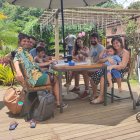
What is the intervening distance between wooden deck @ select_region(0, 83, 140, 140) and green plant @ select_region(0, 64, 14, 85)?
2.50 m

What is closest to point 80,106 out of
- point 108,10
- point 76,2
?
point 76,2

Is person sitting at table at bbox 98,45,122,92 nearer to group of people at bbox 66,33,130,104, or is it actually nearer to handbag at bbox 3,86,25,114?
group of people at bbox 66,33,130,104

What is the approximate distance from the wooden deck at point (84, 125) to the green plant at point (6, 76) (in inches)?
98.4

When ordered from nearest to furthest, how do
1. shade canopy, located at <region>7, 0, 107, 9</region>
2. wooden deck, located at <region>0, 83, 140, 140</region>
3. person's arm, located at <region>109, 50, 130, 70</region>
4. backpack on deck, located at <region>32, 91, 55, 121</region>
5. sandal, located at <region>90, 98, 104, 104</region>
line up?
1. wooden deck, located at <region>0, 83, 140, 140</region>
2. backpack on deck, located at <region>32, 91, 55, 121</region>
3. person's arm, located at <region>109, 50, 130, 70</region>
4. sandal, located at <region>90, 98, 104, 104</region>
5. shade canopy, located at <region>7, 0, 107, 9</region>

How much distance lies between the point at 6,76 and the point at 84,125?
12.8ft

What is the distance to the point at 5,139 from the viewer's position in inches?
130

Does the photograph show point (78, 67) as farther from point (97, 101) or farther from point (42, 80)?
point (97, 101)

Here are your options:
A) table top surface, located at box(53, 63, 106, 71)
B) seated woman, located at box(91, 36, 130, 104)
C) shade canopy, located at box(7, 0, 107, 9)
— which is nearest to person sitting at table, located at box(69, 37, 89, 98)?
seated woman, located at box(91, 36, 130, 104)

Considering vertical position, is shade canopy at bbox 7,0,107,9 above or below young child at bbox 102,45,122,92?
above

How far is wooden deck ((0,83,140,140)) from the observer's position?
333cm

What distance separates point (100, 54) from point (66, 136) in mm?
2315

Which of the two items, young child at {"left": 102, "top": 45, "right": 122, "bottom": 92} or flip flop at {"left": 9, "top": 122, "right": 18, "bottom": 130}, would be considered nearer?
flip flop at {"left": 9, "top": 122, "right": 18, "bottom": 130}

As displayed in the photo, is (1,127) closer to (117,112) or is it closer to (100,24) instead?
(117,112)

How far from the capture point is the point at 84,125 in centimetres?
371
